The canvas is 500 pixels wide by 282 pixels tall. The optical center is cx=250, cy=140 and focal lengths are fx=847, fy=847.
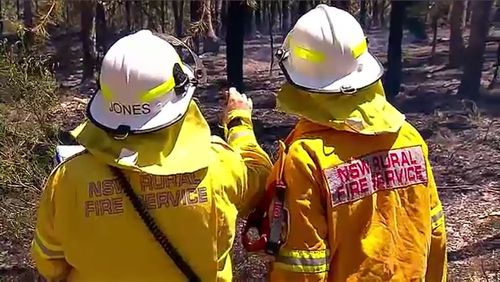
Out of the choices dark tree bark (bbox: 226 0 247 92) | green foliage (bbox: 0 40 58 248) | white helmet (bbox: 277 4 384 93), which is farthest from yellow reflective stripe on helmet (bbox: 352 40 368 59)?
dark tree bark (bbox: 226 0 247 92)

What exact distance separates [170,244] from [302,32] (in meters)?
0.59

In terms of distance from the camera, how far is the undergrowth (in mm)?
3777

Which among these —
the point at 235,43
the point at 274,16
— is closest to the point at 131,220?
the point at 235,43

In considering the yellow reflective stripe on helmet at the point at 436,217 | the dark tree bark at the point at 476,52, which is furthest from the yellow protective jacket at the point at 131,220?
the dark tree bark at the point at 476,52

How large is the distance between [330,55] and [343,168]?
0.27m

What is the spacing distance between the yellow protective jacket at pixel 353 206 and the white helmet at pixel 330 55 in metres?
0.11

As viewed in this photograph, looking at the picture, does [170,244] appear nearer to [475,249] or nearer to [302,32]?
[302,32]

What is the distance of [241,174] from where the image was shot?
2.05m

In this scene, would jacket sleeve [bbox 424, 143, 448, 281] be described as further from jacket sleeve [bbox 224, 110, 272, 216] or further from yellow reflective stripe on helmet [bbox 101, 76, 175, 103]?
yellow reflective stripe on helmet [bbox 101, 76, 175, 103]

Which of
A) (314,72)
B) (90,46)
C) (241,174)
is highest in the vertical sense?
(314,72)

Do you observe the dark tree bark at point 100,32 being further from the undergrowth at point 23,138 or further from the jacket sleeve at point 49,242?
the jacket sleeve at point 49,242

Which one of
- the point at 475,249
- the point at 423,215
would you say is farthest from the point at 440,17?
the point at 423,215

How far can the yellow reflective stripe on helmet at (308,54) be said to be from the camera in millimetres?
2023

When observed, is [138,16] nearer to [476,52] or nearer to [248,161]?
[476,52]
